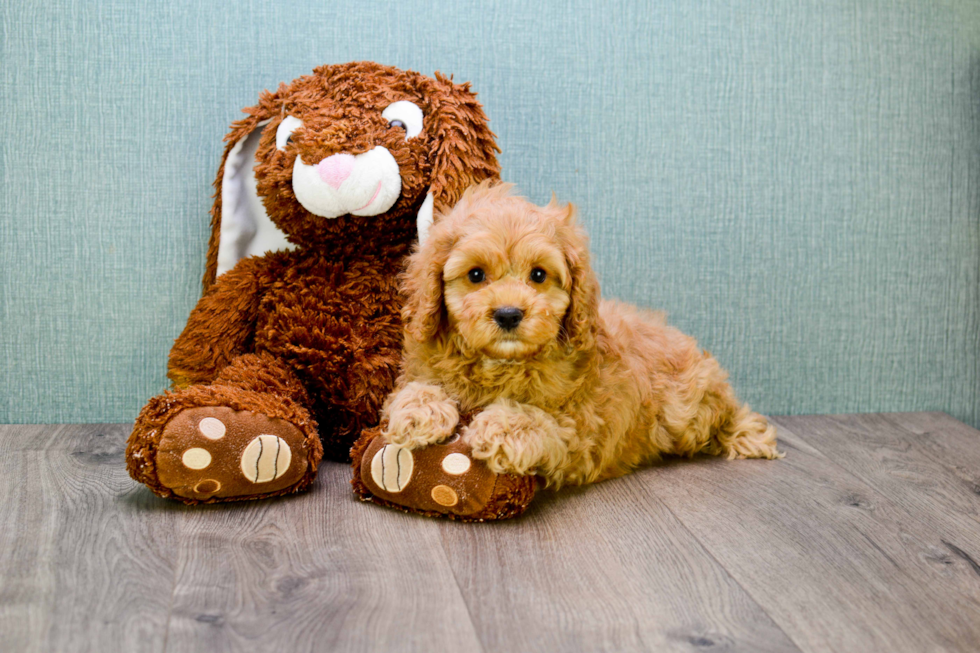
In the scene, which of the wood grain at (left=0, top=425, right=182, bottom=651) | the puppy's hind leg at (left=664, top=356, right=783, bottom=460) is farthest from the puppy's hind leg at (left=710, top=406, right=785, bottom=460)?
the wood grain at (left=0, top=425, right=182, bottom=651)

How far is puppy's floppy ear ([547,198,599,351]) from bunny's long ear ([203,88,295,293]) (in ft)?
2.08

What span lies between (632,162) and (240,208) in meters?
0.91

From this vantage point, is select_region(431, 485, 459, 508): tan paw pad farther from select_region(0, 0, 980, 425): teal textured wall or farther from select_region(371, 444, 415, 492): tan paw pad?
select_region(0, 0, 980, 425): teal textured wall

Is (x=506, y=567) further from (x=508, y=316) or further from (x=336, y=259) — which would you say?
(x=336, y=259)

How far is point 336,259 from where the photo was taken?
1.73m

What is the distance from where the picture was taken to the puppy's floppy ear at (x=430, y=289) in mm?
1446

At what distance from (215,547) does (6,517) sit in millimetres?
387

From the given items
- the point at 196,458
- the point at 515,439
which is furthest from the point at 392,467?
the point at 196,458

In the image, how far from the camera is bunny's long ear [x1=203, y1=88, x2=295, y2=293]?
1775mm

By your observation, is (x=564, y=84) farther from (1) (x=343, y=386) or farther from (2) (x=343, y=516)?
(2) (x=343, y=516)

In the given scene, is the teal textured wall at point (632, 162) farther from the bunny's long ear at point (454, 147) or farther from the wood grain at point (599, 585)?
the wood grain at point (599, 585)

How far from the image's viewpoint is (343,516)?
4.87 feet

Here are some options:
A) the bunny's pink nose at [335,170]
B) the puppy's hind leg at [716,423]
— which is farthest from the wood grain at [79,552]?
the puppy's hind leg at [716,423]

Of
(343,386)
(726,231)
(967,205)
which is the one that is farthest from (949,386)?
(343,386)
